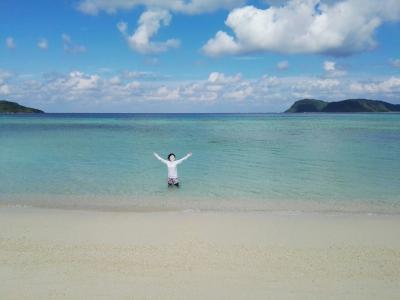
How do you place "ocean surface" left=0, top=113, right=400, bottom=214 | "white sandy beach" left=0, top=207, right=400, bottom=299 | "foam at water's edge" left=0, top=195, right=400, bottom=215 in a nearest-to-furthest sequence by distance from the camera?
"white sandy beach" left=0, top=207, right=400, bottom=299 < "foam at water's edge" left=0, top=195, right=400, bottom=215 < "ocean surface" left=0, top=113, right=400, bottom=214

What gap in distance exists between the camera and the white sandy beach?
807 centimetres

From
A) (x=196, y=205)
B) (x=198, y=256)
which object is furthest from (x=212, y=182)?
(x=198, y=256)

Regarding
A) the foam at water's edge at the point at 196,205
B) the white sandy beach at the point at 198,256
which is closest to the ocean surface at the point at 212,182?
the foam at water's edge at the point at 196,205

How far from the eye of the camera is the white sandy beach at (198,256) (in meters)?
8.07

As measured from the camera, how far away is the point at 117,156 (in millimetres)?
33844

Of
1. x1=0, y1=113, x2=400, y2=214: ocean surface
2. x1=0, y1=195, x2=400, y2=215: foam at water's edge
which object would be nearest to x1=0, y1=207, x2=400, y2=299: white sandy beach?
x1=0, y1=195, x2=400, y2=215: foam at water's edge

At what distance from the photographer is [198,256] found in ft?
32.3

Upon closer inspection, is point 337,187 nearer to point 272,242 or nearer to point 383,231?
point 383,231

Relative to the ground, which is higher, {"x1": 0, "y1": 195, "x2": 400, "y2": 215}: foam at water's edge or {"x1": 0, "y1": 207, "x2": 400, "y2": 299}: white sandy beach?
{"x1": 0, "y1": 207, "x2": 400, "y2": 299}: white sandy beach

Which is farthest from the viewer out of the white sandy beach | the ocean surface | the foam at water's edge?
the ocean surface

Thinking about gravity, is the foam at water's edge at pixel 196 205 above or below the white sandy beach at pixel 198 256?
below

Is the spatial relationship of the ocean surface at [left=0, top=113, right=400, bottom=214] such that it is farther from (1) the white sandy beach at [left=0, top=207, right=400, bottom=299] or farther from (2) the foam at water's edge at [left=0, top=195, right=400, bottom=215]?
(1) the white sandy beach at [left=0, top=207, right=400, bottom=299]

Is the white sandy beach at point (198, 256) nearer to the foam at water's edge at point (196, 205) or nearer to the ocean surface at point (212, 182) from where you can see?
the foam at water's edge at point (196, 205)

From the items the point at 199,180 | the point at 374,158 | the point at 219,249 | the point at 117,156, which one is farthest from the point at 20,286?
the point at 374,158
